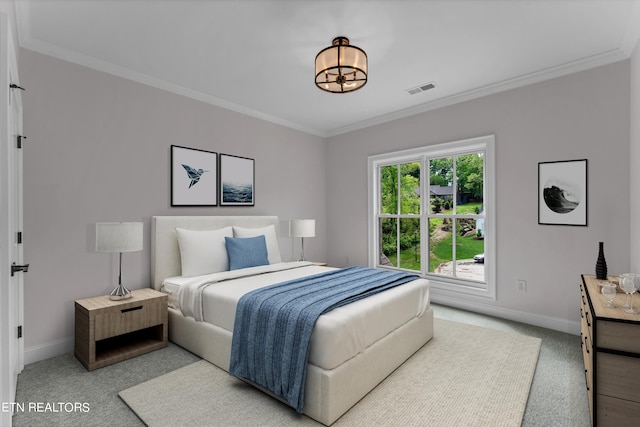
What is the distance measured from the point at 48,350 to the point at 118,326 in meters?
0.70

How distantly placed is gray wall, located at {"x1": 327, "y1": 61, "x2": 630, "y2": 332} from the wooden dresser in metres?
1.67

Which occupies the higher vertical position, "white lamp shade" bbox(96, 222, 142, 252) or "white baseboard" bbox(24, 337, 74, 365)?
"white lamp shade" bbox(96, 222, 142, 252)

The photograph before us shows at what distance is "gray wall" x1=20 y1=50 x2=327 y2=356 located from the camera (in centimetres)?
265

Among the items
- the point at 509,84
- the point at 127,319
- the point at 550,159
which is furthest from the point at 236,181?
the point at 550,159

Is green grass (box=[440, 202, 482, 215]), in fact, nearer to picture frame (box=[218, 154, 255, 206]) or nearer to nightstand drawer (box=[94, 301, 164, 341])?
picture frame (box=[218, 154, 255, 206])

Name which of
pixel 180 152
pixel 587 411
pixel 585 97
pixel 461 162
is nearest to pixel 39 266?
pixel 180 152

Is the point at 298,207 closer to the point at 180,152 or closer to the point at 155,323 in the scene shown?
the point at 180,152

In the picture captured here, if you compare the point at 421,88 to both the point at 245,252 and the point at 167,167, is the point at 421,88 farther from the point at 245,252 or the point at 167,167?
the point at 167,167

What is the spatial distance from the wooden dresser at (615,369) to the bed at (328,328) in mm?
1180

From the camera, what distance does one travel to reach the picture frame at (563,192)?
10.2 feet

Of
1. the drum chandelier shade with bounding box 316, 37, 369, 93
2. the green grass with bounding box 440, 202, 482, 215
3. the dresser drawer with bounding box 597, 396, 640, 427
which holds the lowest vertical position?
the dresser drawer with bounding box 597, 396, 640, 427

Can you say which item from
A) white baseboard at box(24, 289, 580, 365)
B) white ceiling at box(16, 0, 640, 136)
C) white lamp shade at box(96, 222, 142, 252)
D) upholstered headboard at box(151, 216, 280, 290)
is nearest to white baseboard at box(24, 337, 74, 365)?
white baseboard at box(24, 289, 580, 365)

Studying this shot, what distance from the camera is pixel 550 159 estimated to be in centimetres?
330

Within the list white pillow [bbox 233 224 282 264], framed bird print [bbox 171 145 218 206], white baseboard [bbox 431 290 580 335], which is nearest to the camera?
white baseboard [bbox 431 290 580 335]
